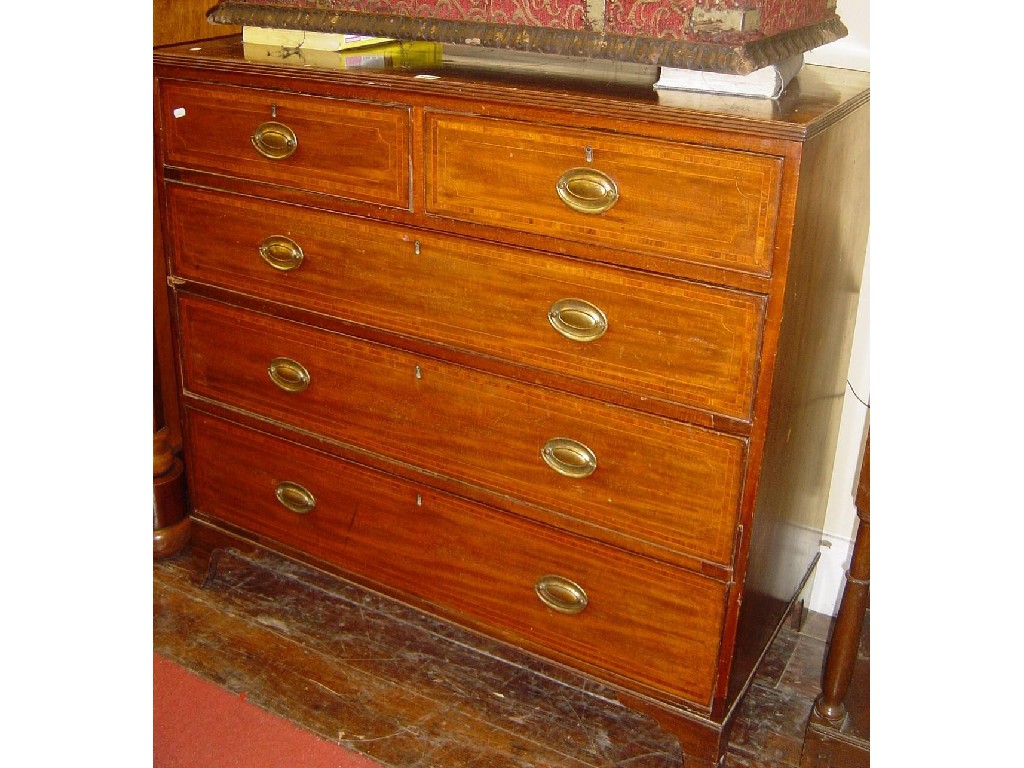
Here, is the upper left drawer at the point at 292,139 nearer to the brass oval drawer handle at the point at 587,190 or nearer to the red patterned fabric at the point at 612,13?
the red patterned fabric at the point at 612,13

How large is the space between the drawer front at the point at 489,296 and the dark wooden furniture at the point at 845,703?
14.7 inches

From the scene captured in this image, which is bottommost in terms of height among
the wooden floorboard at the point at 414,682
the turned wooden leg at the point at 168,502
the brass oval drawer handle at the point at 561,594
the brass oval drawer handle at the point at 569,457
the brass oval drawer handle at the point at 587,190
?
the wooden floorboard at the point at 414,682

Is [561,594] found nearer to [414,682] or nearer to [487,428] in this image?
[487,428]

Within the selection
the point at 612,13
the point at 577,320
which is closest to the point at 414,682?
the point at 577,320

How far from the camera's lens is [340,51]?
62.9 inches

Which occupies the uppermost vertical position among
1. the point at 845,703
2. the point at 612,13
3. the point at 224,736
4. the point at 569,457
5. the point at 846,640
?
the point at 612,13

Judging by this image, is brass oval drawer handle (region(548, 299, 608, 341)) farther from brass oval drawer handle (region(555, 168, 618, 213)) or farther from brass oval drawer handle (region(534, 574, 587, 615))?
brass oval drawer handle (region(534, 574, 587, 615))

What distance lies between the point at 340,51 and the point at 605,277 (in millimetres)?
643

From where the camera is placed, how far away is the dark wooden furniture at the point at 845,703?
4.85 ft

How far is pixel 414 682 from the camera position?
1.81m

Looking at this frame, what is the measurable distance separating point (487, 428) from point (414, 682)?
58 cm

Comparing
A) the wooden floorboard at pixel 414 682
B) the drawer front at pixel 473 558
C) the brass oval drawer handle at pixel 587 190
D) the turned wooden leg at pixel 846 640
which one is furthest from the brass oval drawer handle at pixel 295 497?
the turned wooden leg at pixel 846 640

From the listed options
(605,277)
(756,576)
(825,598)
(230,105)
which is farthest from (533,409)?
(825,598)

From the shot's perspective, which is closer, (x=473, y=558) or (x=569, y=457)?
(x=569, y=457)
